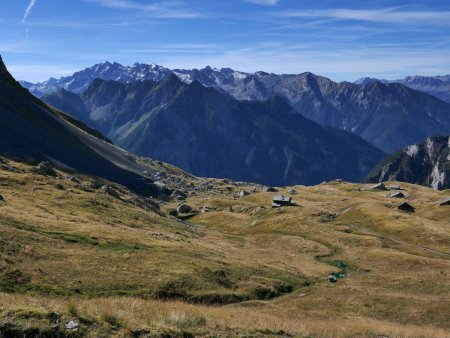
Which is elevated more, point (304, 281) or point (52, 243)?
point (52, 243)

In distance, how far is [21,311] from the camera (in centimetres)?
1789

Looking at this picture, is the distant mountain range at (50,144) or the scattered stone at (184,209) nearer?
the distant mountain range at (50,144)

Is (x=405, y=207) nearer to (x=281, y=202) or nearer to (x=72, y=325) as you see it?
(x=281, y=202)

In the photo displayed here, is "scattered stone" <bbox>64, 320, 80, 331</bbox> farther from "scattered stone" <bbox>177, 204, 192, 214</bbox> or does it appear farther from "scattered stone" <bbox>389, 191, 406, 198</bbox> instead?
"scattered stone" <bbox>389, 191, 406, 198</bbox>

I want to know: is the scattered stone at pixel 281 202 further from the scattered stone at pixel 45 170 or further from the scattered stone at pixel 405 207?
the scattered stone at pixel 45 170

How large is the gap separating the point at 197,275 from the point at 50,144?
116 metres

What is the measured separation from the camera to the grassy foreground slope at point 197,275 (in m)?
21.3

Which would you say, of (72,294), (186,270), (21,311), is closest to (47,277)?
(72,294)

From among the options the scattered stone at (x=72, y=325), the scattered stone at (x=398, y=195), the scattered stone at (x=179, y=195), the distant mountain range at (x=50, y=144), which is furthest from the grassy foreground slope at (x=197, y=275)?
the scattered stone at (x=398, y=195)

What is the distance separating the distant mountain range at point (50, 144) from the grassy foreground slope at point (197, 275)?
2531 centimetres

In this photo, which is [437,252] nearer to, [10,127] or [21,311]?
[21,311]

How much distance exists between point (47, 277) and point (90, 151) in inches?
5477

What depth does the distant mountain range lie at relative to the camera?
444 feet

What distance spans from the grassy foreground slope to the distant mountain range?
25306mm
